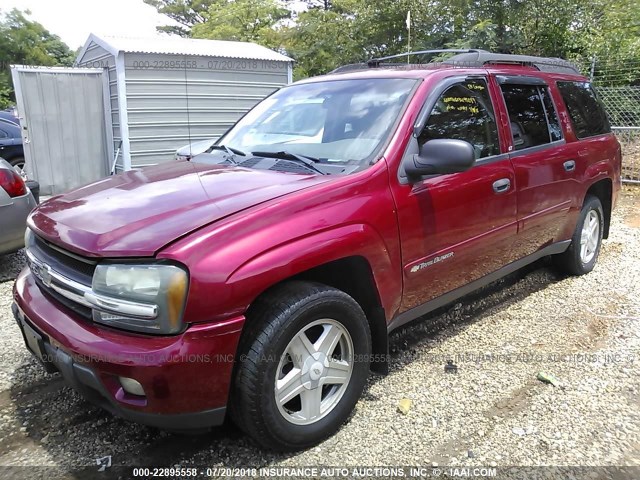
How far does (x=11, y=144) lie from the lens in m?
10.7

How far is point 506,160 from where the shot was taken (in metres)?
3.53

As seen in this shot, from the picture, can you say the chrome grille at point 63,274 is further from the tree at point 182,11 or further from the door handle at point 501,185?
the tree at point 182,11

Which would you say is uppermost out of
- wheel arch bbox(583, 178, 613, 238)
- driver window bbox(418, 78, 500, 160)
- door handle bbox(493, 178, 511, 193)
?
driver window bbox(418, 78, 500, 160)

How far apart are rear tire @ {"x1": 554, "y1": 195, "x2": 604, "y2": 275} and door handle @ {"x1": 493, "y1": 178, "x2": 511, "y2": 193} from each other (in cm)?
151

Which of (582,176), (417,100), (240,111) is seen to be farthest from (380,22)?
(417,100)

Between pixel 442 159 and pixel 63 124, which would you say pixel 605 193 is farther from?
pixel 63 124

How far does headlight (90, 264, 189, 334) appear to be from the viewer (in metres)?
2.03

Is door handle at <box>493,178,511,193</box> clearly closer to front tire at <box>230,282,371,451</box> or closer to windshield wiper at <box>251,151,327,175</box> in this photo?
windshield wiper at <box>251,151,327,175</box>

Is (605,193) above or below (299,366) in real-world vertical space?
above

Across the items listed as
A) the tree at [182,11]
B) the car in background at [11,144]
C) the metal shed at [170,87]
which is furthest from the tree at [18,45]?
the metal shed at [170,87]

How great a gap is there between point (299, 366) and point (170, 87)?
834 centimetres

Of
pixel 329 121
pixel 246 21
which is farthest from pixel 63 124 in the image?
pixel 246 21

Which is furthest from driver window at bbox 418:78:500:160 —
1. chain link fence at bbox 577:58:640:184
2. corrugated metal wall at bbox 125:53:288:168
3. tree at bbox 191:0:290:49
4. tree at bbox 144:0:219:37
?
tree at bbox 144:0:219:37

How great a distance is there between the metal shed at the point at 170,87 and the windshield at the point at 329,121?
5665 millimetres
